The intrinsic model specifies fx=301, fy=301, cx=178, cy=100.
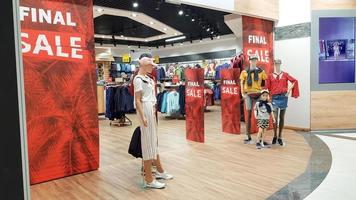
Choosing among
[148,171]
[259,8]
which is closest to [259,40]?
[259,8]

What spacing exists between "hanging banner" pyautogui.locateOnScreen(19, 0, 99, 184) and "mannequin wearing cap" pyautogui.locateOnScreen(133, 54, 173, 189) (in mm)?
1090

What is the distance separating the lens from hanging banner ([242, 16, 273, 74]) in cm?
662

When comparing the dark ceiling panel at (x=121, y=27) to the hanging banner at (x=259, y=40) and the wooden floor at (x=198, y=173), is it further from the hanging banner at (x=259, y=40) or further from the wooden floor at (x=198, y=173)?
the wooden floor at (x=198, y=173)

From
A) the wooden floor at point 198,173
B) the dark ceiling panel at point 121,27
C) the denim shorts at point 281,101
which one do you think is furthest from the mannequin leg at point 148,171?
the dark ceiling panel at point 121,27

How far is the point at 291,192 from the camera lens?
3.27 metres

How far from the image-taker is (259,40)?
693 centimetres

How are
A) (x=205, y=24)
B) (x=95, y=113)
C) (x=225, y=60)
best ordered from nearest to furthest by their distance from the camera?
1. (x=95, y=113)
2. (x=205, y=24)
3. (x=225, y=60)

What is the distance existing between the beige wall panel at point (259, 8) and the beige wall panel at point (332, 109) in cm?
208

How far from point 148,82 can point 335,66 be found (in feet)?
18.1

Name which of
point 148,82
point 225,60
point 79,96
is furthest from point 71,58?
point 225,60

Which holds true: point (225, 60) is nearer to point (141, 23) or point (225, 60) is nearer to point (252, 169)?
point (141, 23)

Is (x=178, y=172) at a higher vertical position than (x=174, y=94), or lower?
lower

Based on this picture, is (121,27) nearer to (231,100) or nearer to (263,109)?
(231,100)

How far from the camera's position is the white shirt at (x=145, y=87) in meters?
3.33
